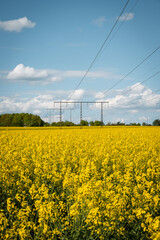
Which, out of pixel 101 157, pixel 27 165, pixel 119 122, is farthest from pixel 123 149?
pixel 119 122

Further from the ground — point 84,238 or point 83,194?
point 83,194

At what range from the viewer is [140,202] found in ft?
13.6

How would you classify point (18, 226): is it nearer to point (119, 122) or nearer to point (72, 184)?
point (72, 184)

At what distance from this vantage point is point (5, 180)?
5.71 m

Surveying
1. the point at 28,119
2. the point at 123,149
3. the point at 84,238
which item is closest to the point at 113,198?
the point at 84,238

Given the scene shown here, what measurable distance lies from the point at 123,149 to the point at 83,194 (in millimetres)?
6623

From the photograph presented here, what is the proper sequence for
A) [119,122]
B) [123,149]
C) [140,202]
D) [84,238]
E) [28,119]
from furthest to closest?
[28,119] → [119,122] → [123,149] → [140,202] → [84,238]

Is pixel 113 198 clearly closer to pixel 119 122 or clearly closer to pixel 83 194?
pixel 83 194

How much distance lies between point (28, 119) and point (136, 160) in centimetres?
9060

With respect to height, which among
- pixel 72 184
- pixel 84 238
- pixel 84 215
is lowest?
pixel 84 238

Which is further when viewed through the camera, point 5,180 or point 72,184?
point 5,180

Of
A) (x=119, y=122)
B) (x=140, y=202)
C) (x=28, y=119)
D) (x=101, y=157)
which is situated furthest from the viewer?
(x=28, y=119)

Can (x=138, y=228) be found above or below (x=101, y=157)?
Result: below

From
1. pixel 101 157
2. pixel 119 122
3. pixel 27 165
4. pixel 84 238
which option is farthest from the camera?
pixel 119 122
